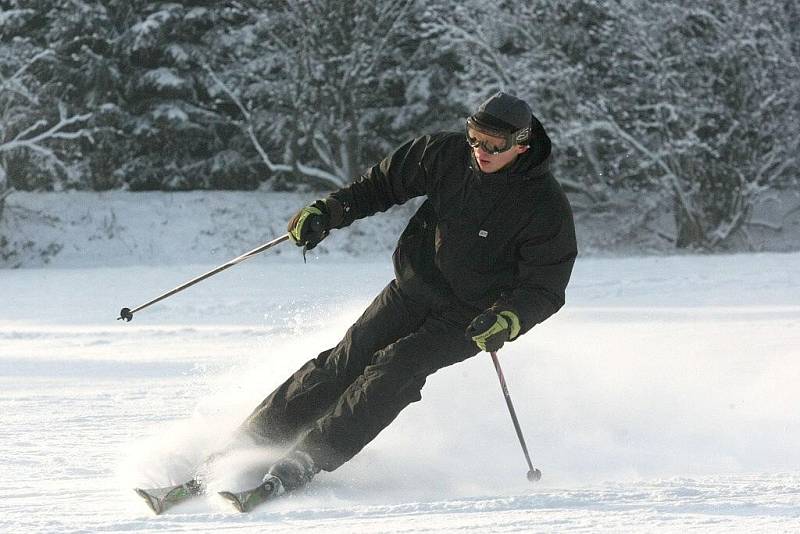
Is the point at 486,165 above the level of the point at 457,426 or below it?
above

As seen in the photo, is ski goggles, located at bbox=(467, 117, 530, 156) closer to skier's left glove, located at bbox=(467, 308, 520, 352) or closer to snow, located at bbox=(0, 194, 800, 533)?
skier's left glove, located at bbox=(467, 308, 520, 352)

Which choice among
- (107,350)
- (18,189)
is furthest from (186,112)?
(107,350)

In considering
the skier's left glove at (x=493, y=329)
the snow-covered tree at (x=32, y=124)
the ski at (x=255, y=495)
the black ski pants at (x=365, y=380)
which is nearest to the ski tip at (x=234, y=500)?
the ski at (x=255, y=495)

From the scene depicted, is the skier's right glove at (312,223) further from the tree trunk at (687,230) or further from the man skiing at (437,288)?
the tree trunk at (687,230)

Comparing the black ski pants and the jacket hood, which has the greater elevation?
the jacket hood

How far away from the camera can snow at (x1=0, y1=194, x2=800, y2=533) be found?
13.2 feet

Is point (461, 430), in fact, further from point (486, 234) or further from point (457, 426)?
point (486, 234)

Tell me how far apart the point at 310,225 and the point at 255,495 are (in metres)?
1.05

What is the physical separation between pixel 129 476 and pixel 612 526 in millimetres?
1778

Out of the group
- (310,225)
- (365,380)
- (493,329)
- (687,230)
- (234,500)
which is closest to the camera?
(234,500)

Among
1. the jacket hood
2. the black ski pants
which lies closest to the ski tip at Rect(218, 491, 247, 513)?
the black ski pants

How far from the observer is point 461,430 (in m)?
5.46

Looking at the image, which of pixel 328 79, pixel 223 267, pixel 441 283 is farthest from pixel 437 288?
pixel 328 79

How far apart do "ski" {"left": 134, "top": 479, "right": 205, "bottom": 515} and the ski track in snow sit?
47 mm
